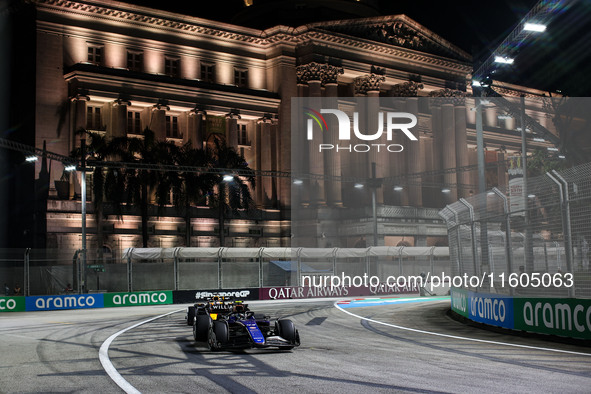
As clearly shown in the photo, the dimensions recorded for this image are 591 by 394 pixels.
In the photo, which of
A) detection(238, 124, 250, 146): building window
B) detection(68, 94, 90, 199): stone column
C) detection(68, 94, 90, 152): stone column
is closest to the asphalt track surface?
detection(68, 94, 90, 199): stone column

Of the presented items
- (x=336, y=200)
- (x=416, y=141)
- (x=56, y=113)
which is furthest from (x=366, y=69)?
(x=56, y=113)

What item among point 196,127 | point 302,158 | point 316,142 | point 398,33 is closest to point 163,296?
point 196,127

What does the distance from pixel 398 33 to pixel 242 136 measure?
2076cm

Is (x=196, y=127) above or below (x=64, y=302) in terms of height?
above

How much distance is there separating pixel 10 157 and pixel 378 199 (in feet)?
116

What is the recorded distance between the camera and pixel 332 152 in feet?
242

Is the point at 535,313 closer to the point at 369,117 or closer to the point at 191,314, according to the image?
the point at 191,314

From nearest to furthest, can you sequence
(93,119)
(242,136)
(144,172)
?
(144,172)
(93,119)
(242,136)

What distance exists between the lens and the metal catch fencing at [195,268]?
39.2 m

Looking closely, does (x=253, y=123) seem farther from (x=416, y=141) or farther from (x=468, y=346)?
(x=468, y=346)

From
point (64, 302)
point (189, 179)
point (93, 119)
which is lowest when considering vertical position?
point (64, 302)

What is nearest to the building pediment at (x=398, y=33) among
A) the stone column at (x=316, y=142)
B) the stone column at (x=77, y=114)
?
the stone column at (x=316, y=142)

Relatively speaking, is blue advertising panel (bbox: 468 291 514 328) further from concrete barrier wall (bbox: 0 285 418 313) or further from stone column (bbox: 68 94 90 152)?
stone column (bbox: 68 94 90 152)

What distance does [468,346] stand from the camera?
1580cm
